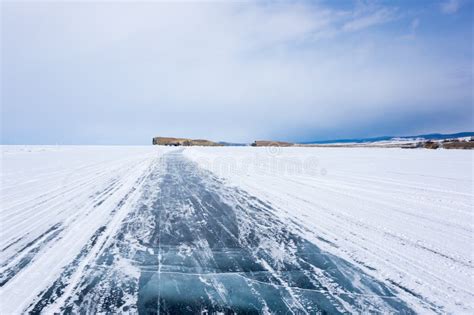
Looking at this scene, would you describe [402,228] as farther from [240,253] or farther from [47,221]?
[47,221]

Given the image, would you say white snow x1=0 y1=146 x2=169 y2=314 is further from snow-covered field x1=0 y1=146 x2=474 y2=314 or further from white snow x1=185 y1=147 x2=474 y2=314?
white snow x1=185 y1=147 x2=474 y2=314

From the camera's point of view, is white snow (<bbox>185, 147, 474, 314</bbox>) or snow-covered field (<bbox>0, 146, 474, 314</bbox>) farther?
white snow (<bbox>185, 147, 474, 314</bbox>)

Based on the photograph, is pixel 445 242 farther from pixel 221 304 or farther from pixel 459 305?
pixel 221 304

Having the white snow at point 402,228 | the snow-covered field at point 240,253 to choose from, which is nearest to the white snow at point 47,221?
the snow-covered field at point 240,253

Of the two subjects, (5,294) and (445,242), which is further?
(445,242)

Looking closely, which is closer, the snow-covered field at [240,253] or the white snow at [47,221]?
the snow-covered field at [240,253]

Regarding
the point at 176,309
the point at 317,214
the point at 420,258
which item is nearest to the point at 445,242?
the point at 420,258

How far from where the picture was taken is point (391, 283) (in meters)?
2.73

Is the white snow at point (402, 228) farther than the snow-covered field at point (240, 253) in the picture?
Yes

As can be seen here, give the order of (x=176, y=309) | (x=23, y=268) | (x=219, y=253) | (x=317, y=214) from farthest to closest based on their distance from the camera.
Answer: (x=317, y=214), (x=219, y=253), (x=23, y=268), (x=176, y=309)

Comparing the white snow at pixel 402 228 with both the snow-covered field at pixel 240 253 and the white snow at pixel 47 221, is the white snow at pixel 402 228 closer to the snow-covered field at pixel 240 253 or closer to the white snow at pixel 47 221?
the snow-covered field at pixel 240 253

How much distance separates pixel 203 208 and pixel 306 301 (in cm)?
377

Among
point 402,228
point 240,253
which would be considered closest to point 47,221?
point 240,253

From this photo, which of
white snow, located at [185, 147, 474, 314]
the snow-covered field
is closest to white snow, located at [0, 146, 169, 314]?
the snow-covered field
